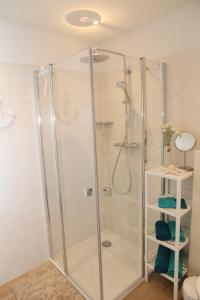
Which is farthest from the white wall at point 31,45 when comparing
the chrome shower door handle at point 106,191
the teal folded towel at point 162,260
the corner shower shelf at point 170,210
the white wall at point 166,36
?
the teal folded towel at point 162,260

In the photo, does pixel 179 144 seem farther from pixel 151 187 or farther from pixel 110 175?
pixel 110 175

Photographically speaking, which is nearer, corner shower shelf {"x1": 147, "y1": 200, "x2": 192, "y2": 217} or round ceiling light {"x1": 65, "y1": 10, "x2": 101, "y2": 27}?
corner shower shelf {"x1": 147, "y1": 200, "x2": 192, "y2": 217}

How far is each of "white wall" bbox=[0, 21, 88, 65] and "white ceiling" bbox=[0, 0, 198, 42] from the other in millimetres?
73

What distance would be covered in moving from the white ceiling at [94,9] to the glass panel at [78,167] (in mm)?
410

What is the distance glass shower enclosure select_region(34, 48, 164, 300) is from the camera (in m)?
1.88

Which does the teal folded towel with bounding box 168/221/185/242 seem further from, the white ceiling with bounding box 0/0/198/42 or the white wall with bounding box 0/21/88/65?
the white wall with bounding box 0/21/88/65

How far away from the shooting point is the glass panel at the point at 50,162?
6.97 ft

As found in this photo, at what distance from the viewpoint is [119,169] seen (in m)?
2.30

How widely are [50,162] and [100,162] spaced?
0.57 meters

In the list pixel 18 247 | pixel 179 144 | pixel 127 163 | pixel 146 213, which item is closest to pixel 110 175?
pixel 127 163

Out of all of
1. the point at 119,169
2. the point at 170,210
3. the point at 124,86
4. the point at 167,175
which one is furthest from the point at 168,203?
the point at 124,86

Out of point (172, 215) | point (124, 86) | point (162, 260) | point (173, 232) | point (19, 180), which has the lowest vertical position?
point (162, 260)

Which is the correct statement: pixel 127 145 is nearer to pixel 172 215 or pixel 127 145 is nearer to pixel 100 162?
pixel 100 162

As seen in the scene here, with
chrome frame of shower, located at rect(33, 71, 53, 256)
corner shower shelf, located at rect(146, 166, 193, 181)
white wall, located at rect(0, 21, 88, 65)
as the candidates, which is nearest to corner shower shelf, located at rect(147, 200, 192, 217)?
corner shower shelf, located at rect(146, 166, 193, 181)
